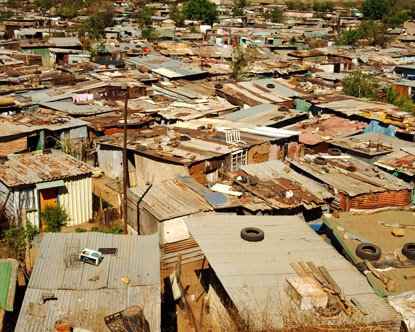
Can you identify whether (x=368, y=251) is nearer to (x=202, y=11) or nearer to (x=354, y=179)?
(x=354, y=179)

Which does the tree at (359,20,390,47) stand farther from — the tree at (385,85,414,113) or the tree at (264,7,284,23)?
the tree at (385,85,414,113)

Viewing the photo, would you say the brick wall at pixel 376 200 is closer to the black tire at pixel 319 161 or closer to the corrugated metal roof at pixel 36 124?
the black tire at pixel 319 161

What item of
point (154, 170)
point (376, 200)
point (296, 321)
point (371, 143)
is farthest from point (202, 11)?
point (296, 321)

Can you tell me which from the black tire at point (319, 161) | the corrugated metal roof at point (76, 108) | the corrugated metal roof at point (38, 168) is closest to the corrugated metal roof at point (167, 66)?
the corrugated metal roof at point (76, 108)

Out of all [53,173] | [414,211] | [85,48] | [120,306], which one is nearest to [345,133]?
[414,211]

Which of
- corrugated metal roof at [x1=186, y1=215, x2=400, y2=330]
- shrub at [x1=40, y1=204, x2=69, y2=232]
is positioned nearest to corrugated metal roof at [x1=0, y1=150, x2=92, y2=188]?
shrub at [x1=40, y1=204, x2=69, y2=232]

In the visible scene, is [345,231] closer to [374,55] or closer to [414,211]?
[414,211]
